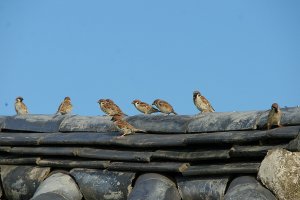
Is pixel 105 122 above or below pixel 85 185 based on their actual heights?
above

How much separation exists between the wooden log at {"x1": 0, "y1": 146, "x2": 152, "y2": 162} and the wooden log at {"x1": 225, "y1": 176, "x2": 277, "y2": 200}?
93cm

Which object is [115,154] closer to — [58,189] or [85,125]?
[58,189]

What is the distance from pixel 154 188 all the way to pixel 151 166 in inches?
11.8

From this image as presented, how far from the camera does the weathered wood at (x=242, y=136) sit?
6.24 m

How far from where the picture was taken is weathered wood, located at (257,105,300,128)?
6.60 m

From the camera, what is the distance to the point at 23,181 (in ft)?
24.4

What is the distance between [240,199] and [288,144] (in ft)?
2.15

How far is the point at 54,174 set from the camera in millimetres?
7434

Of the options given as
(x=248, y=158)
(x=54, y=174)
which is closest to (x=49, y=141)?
(x=54, y=174)

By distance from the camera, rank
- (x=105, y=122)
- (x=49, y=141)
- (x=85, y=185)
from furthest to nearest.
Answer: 1. (x=105, y=122)
2. (x=49, y=141)
3. (x=85, y=185)

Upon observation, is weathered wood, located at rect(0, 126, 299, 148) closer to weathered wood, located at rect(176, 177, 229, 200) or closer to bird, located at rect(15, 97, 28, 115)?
weathered wood, located at rect(176, 177, 229, 200)

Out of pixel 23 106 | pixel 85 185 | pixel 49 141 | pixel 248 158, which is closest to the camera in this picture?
pixel 248 158

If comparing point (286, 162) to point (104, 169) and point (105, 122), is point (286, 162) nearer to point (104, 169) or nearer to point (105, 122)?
point (104, 169)

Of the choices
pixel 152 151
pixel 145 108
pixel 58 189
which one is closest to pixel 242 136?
pixel 152 151
